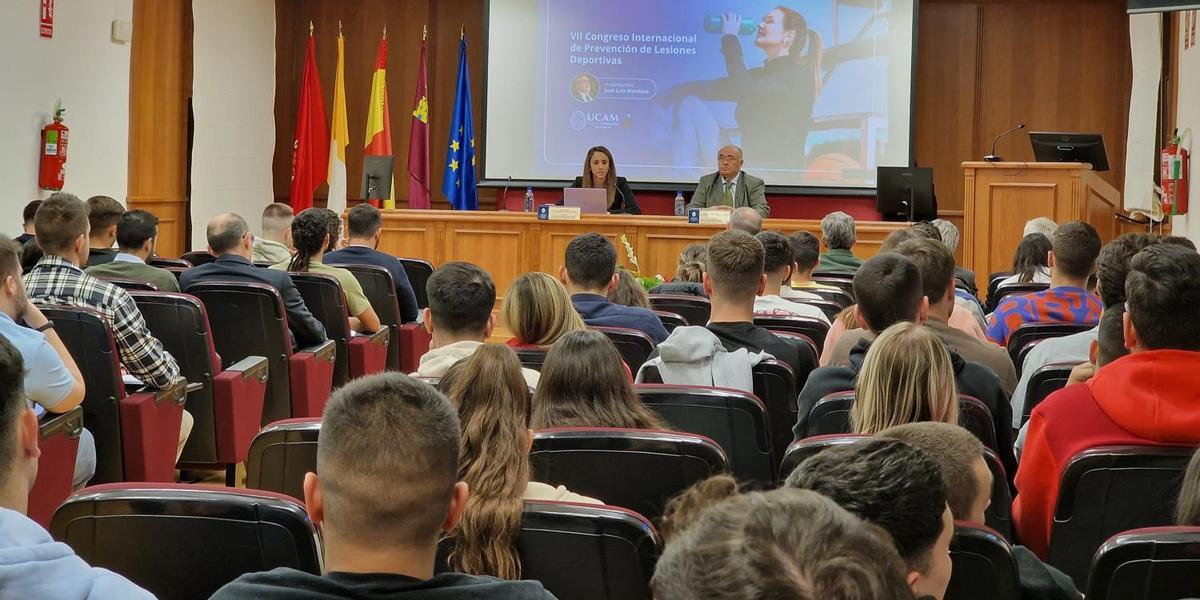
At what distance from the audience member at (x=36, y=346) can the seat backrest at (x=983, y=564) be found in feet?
7.66

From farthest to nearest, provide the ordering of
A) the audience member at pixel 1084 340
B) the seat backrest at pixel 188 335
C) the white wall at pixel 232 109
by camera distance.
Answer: the white wall at pixel 232 109
the seat backrest at pixel 188 335
the audience member at pixel 1084 340

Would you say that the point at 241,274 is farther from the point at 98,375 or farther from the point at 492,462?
the point at 492,462

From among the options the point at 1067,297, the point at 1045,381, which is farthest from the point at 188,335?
the point at 1067,297

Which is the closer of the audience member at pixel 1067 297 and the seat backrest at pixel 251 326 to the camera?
the audience member at pixel 1067 297

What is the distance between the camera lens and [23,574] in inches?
59.8

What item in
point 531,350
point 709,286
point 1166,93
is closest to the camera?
point 531,350

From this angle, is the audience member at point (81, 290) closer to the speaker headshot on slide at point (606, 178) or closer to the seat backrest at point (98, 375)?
the seat backrest at point (98, 375)

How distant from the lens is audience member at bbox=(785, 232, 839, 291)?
229 inches

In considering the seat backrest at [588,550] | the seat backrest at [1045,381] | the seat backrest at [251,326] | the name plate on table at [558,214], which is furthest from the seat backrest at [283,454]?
the name plate on table at [558,214]

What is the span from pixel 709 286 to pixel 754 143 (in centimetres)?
704

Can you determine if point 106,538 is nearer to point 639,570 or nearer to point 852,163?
point 639,570

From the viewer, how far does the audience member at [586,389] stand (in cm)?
279

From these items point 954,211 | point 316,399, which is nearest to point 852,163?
point 954,211

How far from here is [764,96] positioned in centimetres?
1085
